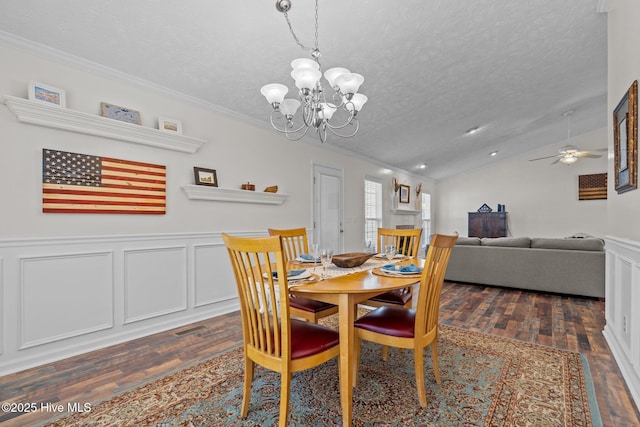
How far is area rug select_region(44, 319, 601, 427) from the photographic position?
167cm

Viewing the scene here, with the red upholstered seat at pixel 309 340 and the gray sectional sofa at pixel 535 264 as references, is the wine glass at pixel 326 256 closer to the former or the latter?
the red upholstered seat at pixel 309 340

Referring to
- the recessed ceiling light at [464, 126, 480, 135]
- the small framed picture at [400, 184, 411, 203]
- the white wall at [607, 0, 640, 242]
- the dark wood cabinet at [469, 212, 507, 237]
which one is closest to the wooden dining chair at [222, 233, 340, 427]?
the white wall at [607, 0, 640, 242]

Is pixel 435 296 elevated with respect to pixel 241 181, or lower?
lower

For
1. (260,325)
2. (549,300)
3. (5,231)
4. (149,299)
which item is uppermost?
(5,231)

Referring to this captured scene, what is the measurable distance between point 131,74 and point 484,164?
8.90 m

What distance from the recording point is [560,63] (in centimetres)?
370

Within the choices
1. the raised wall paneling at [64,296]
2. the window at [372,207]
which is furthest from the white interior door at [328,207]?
the raised wall paneling at [64,296]

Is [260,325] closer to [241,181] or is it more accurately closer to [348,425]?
[348,425]

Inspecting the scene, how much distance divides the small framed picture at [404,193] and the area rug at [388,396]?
530cm

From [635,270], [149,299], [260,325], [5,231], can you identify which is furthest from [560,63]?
[5,231]

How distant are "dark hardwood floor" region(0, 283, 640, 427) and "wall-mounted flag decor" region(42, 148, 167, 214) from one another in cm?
119

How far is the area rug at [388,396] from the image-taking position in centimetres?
167

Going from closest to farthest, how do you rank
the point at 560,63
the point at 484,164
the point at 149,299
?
the point at 149,299 < the point at 560,63 < the point at 484,164

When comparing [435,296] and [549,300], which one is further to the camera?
[549,300]
